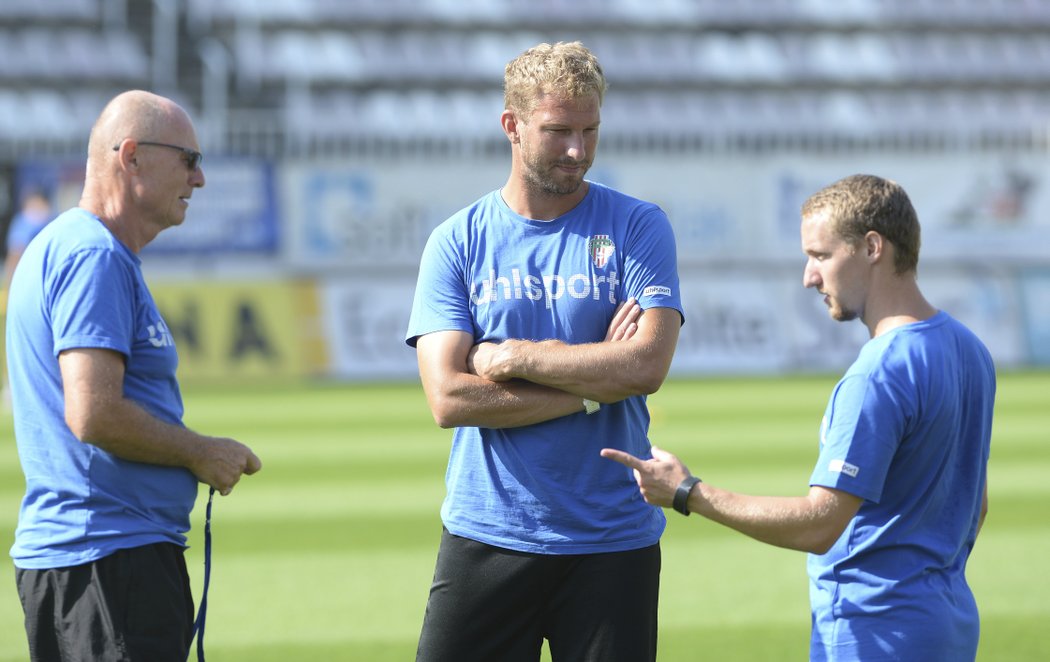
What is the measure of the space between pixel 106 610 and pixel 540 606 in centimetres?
121

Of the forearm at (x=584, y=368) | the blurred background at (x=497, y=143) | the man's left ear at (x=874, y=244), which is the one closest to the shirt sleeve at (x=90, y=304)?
the forearm at (x=584, y=368)

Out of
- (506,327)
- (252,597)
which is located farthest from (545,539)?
(252,597)

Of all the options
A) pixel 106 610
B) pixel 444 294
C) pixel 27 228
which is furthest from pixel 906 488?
pixel 27 228

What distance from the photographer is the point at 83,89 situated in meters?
27.5

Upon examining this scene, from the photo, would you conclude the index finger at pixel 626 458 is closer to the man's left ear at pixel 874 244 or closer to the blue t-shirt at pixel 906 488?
the blue t-shirt at pixel 906 488

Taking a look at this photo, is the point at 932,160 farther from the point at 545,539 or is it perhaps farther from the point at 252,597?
the point at 545,539

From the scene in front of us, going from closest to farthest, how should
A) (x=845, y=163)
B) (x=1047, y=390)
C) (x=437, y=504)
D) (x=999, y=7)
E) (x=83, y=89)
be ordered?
1. (x=437, y=504)
2. (x=1047, y=390)
3. (x=845, y=163)
4. (x=83, y=89)
5. (x=999, y=7)

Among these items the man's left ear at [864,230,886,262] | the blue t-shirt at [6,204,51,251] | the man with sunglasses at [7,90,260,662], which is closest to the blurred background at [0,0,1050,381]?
the blue t-shirt at [6,204,51,251]

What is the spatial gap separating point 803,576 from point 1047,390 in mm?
11818

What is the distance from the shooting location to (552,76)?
363 cm

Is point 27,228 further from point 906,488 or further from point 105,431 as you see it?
point 906,488

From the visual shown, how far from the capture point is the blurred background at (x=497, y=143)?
803 inches

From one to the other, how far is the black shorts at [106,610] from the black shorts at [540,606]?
2.45ft

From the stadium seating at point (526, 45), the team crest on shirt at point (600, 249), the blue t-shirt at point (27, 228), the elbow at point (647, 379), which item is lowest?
the blue t-shirt at point (27, 228)
